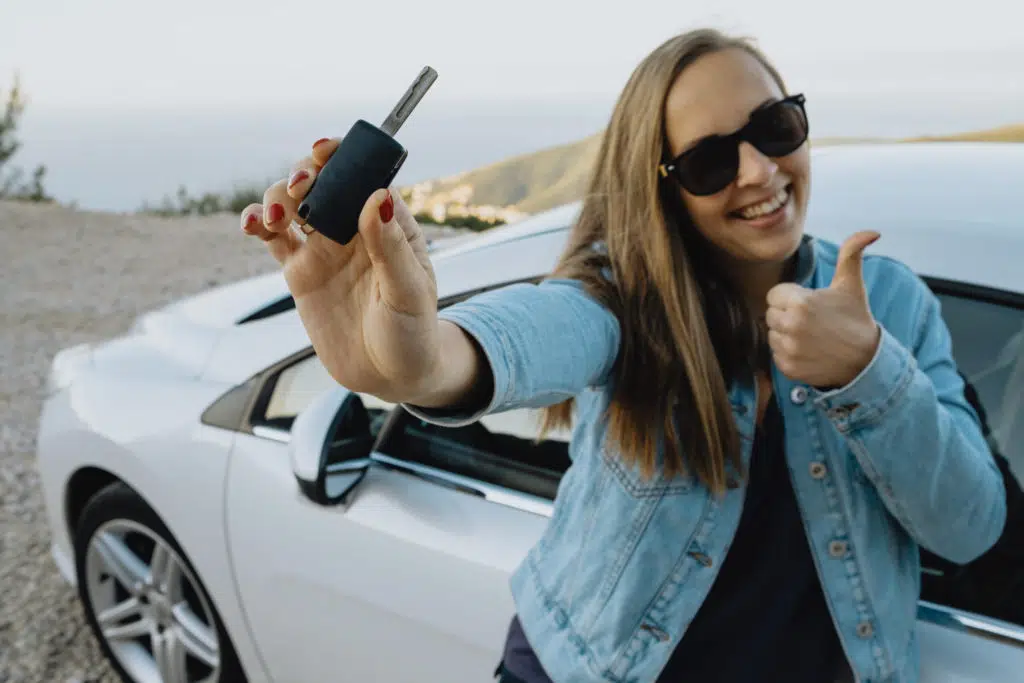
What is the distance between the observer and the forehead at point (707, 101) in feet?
4.28

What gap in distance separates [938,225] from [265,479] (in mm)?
1444

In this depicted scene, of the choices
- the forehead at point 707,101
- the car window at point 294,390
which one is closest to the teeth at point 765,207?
the forehead at point 707,101

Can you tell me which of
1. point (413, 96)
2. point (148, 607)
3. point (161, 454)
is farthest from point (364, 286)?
point (148, 607)

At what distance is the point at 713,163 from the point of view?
1292 mm

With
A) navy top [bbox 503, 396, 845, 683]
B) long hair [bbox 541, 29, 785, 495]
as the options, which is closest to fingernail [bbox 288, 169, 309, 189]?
long hair [bbox 541, 29, 785, 495]

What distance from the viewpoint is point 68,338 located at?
6836mm

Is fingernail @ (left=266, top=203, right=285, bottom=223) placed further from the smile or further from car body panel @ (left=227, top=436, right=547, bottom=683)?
car body panel @ (left=227, top=436, right=547, bottom=683)

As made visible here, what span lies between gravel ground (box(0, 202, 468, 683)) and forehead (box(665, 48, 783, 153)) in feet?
8.30

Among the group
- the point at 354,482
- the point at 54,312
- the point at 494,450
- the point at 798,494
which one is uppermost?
the point at 798,494

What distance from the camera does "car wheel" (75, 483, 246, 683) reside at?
245 centimetres

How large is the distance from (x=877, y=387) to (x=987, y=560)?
18.1 inches

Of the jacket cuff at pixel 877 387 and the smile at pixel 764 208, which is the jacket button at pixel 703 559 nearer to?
the jacket cuff at pixel 877 387

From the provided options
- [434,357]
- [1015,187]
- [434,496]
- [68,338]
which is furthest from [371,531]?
[68,338]

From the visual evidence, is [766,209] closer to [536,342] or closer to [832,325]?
[832,325]
